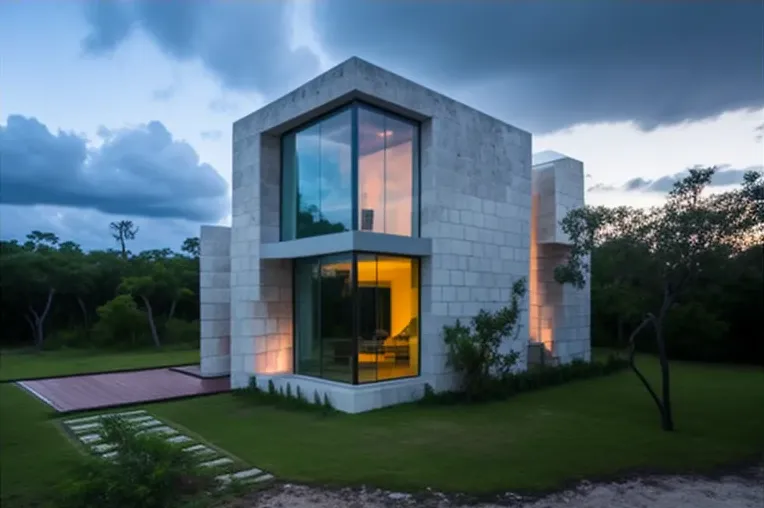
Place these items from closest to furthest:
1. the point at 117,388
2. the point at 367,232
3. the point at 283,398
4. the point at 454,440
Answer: the point at 454,440
the point at 367,232
the point at 283,398
the point at 117,388

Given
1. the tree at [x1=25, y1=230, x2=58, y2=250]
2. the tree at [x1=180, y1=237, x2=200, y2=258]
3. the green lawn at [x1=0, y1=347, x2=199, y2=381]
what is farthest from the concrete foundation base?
the tree at [x1=180, y1=237, x2=200, y2=258]

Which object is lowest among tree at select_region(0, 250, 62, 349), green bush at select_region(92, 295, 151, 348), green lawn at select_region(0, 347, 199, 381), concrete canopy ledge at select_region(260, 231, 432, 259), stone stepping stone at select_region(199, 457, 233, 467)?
green lawn at select_region(0, 347, 199, 381)

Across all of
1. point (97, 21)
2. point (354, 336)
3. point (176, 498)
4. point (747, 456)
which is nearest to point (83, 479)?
point (176, 498)

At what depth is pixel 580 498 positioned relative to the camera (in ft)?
16.4

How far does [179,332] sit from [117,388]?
9.69 m

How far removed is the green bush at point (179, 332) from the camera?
2020 centimetres

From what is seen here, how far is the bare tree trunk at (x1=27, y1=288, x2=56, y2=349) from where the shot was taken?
3607mm

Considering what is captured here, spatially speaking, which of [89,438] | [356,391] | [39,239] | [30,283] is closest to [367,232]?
[356,391]

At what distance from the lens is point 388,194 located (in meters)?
9.73

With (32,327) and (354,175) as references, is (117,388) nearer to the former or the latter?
(354,175)

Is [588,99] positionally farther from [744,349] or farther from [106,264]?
[744,349]

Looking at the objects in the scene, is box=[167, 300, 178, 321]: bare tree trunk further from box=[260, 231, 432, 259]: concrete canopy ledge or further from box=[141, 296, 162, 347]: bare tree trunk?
box=[260, 231, 432, 259]: concrete canopy ledge

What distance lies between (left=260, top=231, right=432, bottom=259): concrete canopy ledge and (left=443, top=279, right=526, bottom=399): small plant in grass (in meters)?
1.62

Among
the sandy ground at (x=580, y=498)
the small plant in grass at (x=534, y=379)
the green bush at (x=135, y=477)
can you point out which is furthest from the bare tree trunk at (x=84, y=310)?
the small plant in grass at (x=534, y=379)
